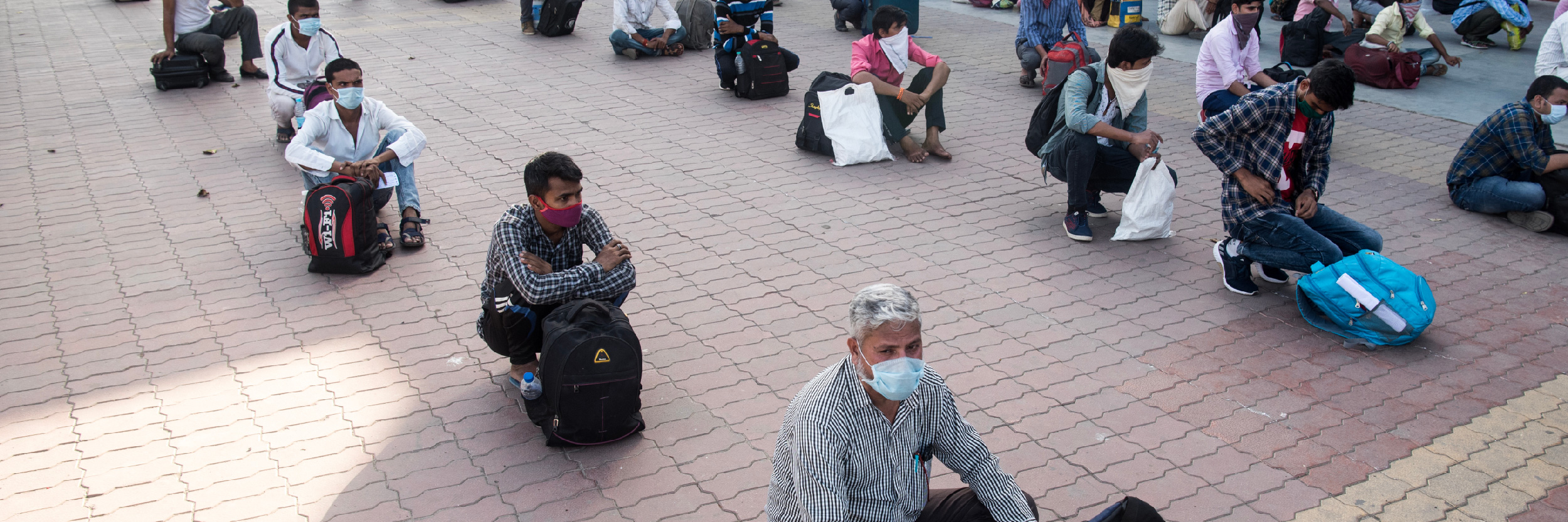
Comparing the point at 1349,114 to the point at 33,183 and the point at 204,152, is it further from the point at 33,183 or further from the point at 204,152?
the point at 33,183

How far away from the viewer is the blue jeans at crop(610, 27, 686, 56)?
11.4 meters

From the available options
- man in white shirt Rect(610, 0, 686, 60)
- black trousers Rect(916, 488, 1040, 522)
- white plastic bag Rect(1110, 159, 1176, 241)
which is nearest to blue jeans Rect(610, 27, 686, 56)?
man in white shirt Rect(610, 0, 686, 60)

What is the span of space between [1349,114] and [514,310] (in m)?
7.73

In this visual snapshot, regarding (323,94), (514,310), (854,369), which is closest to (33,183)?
(323,94)

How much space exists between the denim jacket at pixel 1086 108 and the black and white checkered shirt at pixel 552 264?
3.00 m

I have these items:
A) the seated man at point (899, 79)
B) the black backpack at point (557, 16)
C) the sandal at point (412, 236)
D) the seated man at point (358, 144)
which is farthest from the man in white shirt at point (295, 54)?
the black backpack at point (557, 16)

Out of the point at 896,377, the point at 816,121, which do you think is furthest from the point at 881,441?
the point at 816,121

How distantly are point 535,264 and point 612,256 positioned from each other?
0.33 m

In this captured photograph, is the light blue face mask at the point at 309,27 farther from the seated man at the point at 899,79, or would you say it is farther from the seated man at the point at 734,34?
the seated man at the point at 899,79

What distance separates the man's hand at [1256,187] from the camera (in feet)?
17.0

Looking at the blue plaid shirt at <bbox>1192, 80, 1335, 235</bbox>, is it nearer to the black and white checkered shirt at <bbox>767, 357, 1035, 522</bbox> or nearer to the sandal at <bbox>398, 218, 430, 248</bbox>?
the black and white checkered shirt at <bbox>767, 357, 1035, 522</bbox>

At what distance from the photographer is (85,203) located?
7121mm

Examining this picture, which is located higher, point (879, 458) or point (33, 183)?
point (879, 458)

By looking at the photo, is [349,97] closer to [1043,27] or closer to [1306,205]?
[1306,205]
